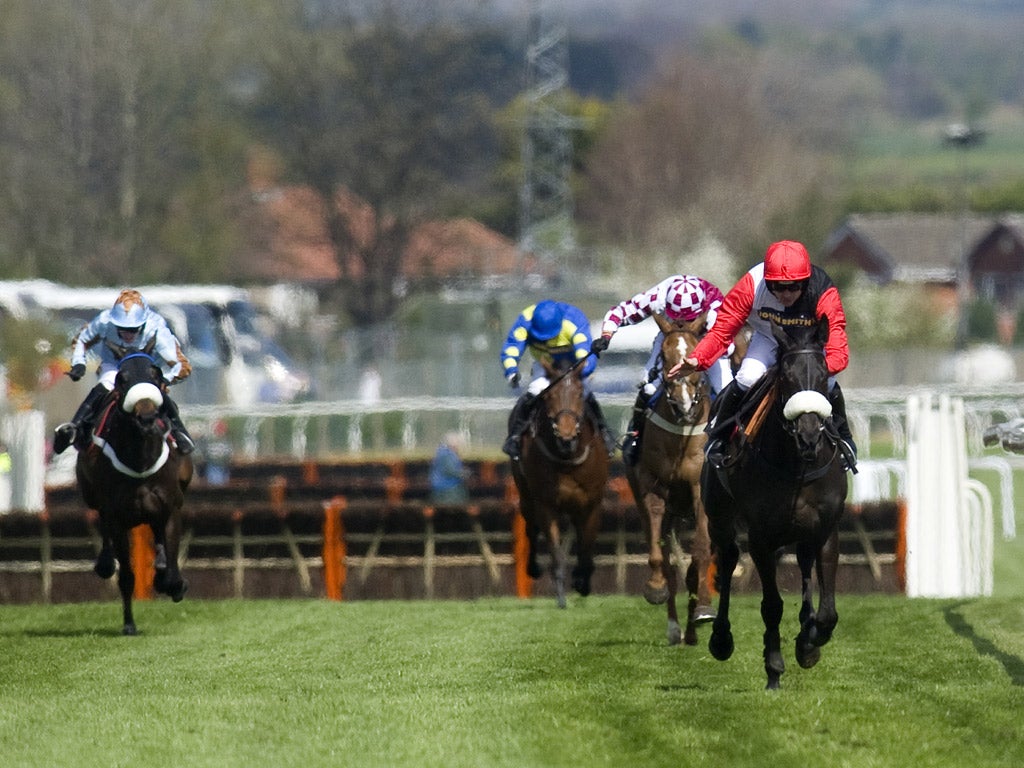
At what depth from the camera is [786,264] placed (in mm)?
9680

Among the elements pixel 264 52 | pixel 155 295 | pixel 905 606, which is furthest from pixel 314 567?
pixel 264 52

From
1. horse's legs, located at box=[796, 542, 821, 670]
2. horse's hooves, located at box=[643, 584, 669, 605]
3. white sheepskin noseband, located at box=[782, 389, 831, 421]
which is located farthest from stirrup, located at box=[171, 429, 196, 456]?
white sheepskin noseband, located at box=[782, 389, 831, 421]

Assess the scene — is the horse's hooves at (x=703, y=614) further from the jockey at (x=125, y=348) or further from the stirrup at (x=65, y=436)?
the stirrup at (x=65, y=436)

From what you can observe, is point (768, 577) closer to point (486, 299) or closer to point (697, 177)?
point (486, 299)

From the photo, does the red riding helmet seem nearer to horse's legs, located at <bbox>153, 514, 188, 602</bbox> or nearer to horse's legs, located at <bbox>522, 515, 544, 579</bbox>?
horse's legs, located at <bbox>153, 514, 188, 602</bbox>

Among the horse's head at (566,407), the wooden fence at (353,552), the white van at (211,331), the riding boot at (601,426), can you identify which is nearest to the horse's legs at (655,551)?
the horse's head at (566,407)

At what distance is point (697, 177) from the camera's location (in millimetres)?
77625

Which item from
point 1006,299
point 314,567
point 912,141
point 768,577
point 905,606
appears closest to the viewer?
point 768,577

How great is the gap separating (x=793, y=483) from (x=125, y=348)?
208 inches

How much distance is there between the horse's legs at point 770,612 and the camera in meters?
9.96

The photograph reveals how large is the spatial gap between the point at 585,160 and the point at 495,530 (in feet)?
202

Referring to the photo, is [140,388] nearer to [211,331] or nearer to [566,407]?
[566,407]

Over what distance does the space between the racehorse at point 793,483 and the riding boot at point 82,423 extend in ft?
16.1

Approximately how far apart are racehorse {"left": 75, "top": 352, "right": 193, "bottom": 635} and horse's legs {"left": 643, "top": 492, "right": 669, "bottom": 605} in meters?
2.93
